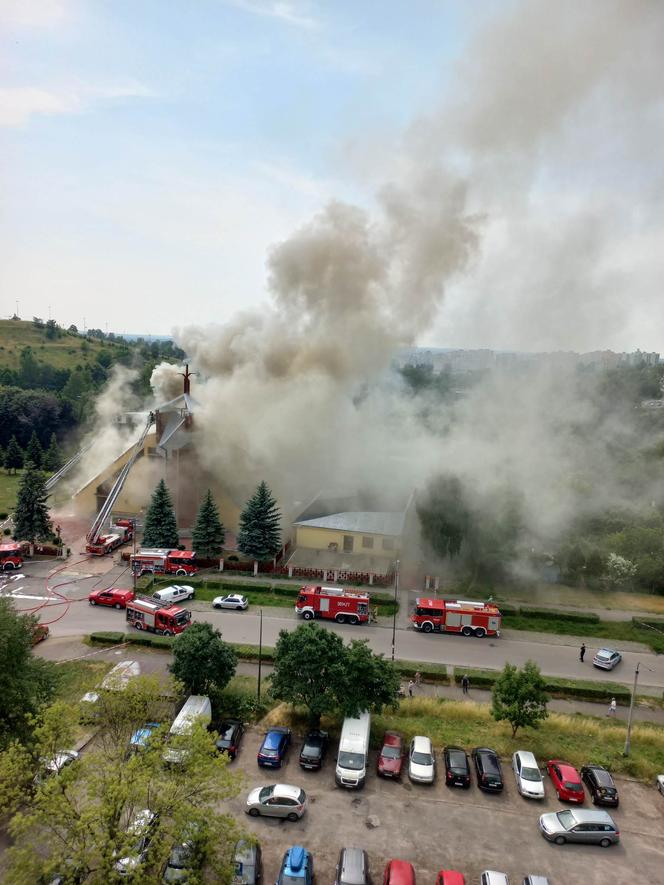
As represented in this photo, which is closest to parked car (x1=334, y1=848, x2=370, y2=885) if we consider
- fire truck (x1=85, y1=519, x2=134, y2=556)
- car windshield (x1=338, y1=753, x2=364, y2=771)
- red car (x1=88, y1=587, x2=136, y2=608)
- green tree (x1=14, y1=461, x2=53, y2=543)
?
car windshield (x1=338, y1=753, x2=364, y2=771)

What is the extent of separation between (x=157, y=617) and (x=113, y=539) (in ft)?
42.4

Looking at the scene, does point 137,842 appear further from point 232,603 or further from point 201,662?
point 232,603

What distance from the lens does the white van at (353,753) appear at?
18281 millimetres

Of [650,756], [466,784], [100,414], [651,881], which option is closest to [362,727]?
[466,784]

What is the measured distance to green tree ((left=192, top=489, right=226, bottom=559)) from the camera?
3609 centimetres

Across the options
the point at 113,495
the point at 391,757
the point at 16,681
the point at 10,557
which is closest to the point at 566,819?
the point at 391,757

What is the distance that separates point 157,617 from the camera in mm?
27797

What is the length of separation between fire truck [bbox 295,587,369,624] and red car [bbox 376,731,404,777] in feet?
31.0

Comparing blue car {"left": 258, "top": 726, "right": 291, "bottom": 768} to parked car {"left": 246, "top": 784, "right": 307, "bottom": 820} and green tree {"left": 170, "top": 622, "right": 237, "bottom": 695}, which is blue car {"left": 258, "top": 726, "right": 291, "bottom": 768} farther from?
green tree {"left": 170, "top": 622, "right": 237, "bottom": 695}

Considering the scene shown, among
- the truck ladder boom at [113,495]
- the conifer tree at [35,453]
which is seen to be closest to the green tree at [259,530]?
the truck ladder boom at [113,495]

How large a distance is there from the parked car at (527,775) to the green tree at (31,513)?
1242 inches

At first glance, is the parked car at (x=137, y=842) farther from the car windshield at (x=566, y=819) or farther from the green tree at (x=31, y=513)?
the green tree at (x=31, y=513)

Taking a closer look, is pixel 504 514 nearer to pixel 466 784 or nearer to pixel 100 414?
pixel 466 784

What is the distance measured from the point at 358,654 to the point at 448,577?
55.0 feet
